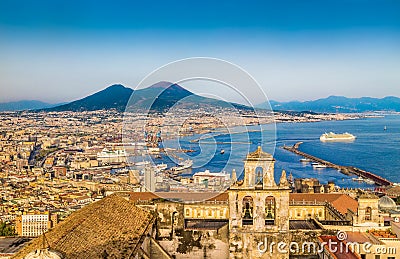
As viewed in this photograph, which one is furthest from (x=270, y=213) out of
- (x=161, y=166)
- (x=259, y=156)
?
(x=161, y=166)

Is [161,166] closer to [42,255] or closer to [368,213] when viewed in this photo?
[368,213]

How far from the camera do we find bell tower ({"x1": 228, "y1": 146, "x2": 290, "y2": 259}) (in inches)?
426

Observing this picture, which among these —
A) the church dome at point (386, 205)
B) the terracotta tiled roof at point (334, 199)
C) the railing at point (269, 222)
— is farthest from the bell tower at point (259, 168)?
the church dome at point (386, 205)

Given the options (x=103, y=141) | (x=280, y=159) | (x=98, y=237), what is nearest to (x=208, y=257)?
(x=98, y=237)

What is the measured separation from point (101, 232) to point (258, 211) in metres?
3.79

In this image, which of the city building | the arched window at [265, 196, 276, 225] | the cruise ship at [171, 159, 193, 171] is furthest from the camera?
the city building

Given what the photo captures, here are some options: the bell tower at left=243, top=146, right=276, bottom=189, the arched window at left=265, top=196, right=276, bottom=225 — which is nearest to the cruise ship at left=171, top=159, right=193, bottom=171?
the arched window at left=265, top=196, right=276, bottom=225

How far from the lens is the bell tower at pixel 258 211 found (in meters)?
10.8

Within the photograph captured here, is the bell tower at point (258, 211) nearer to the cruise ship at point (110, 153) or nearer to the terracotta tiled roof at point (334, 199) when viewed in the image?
the terracotta tiled roof at point (334, 199)

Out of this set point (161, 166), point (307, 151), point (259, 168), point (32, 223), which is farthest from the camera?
point (307, 151)

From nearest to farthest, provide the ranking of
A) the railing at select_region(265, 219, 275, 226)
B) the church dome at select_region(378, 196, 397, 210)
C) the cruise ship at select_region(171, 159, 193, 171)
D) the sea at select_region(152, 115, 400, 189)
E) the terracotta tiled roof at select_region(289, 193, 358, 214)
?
the railing at select_region(265, 219, 275, 226) → the church dome at select_region(378, 196, 397, 210) → the terracotta tiled roof at select_region(289, 193, 358, 214) → the cruise ship at select_region(171, 159, 193, 171) → the sea at select_region(152, 115, 400, 189)

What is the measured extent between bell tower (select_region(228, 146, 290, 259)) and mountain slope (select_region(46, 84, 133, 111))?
40.5 metres

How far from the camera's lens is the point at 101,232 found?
895 centimetres

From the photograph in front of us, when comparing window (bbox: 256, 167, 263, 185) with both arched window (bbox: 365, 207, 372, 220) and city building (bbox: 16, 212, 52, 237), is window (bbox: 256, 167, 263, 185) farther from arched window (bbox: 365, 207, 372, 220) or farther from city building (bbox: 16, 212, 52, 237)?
city building (bbox: 16, 212, 52, 237)
